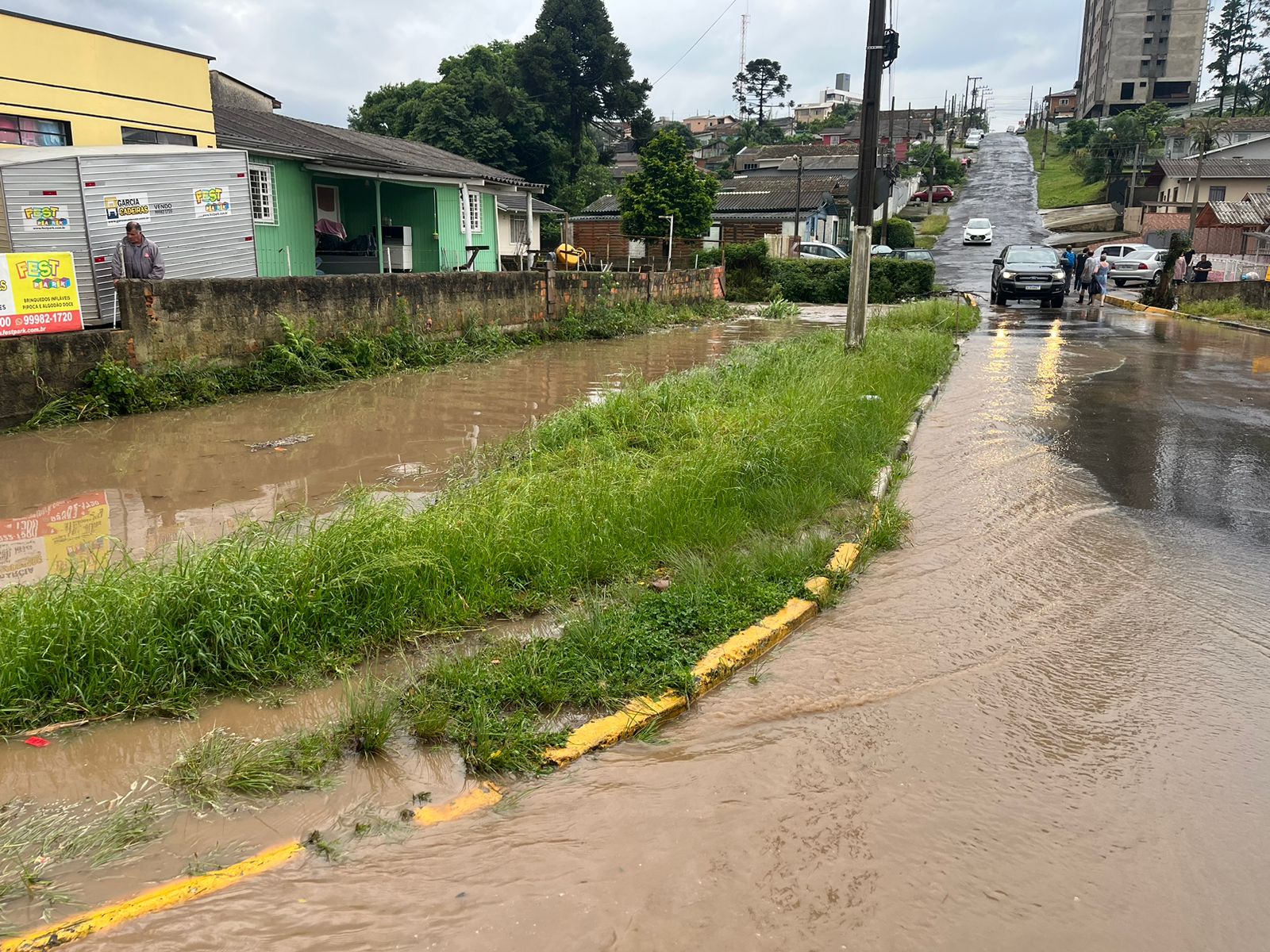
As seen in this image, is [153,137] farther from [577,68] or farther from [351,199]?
[577,68]

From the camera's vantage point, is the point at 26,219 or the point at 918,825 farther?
the point at 26,219

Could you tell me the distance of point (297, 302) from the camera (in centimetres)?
1409

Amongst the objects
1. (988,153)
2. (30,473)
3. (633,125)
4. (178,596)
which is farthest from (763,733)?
(988,153)

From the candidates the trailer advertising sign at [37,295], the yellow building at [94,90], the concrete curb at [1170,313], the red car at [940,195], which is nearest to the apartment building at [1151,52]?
the red car at [940,195]

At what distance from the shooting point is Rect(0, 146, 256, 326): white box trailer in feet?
42.2

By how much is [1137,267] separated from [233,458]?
39.9 m

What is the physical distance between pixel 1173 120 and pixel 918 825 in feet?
331

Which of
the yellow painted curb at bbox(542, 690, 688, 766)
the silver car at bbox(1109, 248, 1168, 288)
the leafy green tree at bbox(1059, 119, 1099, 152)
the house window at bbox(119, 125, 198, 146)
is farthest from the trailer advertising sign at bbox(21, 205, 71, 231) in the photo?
the leafy green tree at bbox(1059, 119, 1099, 152)

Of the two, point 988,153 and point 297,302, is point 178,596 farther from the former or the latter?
point 988,153

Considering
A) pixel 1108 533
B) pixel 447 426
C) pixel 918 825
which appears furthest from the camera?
pixel 447 426

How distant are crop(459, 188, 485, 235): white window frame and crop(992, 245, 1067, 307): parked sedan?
1616 centimetres

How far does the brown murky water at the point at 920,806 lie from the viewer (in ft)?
9.82

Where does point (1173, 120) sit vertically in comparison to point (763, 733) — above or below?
above

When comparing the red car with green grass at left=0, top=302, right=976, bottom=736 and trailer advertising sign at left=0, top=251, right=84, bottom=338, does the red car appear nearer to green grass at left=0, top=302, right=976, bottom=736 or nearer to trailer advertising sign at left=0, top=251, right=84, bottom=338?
trailer advertising sign at left=0, top=251, right=84, bottom=338
